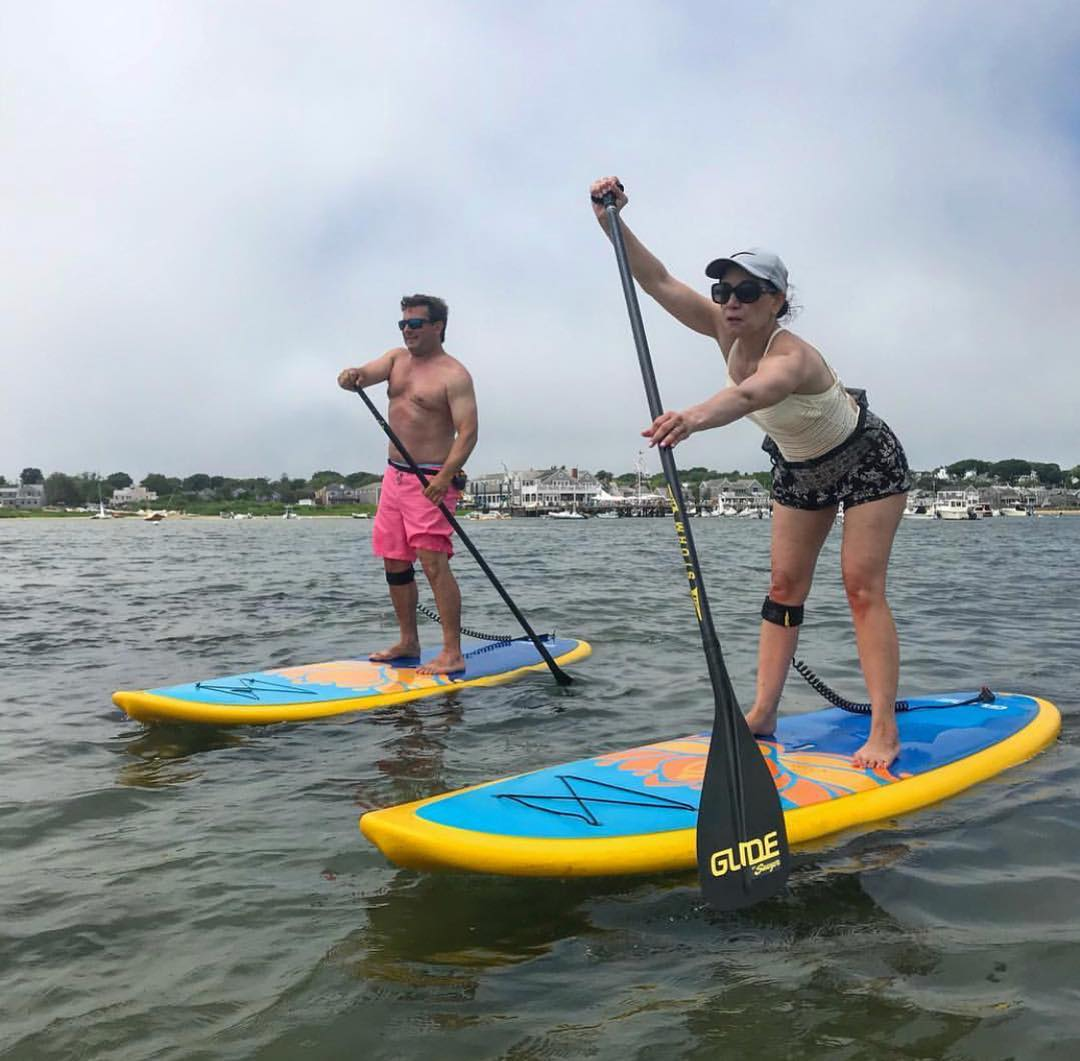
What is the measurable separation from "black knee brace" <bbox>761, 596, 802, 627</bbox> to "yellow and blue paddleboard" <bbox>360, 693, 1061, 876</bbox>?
0.57 m

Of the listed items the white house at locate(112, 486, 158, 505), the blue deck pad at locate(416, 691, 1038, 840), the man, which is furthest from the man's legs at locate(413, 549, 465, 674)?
the white house at locate(112, 486, 158, 505)

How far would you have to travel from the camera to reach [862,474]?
405 cm

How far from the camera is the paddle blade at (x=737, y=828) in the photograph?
9.59 ft

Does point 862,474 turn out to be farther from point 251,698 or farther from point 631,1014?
point 251,698

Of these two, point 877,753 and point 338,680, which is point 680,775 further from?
point 338,680

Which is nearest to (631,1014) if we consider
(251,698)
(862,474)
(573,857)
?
(573,857)

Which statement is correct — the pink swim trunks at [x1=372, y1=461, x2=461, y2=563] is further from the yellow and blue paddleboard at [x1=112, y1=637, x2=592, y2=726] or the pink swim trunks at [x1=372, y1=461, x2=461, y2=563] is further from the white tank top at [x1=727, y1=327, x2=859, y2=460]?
the white tank top at [x1=727, y1=327, x2=859, y2=460]

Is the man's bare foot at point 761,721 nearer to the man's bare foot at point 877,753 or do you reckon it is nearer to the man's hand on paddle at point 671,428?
the man's bare foot at point 877,753

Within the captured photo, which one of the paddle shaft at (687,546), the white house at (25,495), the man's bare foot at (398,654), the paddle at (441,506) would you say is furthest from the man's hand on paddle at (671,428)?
the white house at (25,495)

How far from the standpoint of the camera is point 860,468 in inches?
159

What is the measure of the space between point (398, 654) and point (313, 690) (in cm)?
101

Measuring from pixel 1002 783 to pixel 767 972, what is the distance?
2245 mm

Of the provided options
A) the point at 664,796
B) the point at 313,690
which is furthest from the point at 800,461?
the point at 313,690

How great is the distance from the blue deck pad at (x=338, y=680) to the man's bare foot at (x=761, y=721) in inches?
99.4
